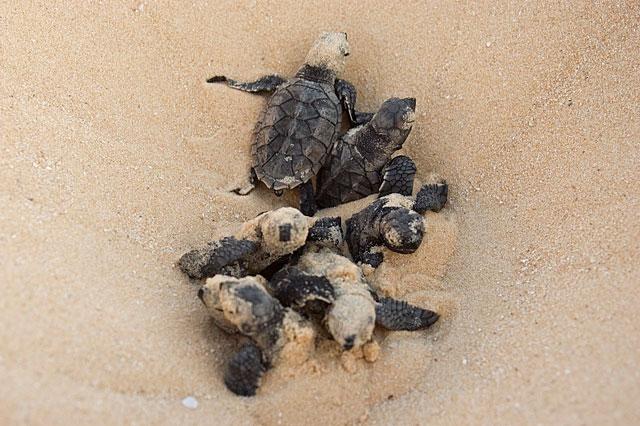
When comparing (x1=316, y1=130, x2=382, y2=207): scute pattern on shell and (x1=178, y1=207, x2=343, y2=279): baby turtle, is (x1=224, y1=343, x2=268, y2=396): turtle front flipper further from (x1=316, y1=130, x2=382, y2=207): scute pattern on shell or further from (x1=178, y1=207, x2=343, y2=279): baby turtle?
(x1=316, y1=130, x2=382, y2=207): scute pattern on shell

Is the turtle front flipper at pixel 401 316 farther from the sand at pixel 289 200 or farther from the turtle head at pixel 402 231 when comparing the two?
the turtle head at pixel 402 231

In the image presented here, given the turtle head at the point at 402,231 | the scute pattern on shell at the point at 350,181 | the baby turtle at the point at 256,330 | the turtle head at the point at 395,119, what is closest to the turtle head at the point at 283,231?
the baby turtle at the point at 256,330

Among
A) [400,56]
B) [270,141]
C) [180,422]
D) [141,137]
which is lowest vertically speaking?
[180,422]

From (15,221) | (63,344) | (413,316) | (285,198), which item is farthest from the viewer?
(285,198)

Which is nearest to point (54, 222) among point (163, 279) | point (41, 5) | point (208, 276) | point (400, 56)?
point (163, 279)

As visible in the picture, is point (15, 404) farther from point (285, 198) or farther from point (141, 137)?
point (285, 198)

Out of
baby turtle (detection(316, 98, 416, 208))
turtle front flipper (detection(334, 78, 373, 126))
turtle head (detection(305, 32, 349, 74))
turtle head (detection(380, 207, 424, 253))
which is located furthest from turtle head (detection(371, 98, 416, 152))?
turtle head (detection(380, 207, 424, 253))

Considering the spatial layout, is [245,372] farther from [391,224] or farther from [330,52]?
[330,52]
